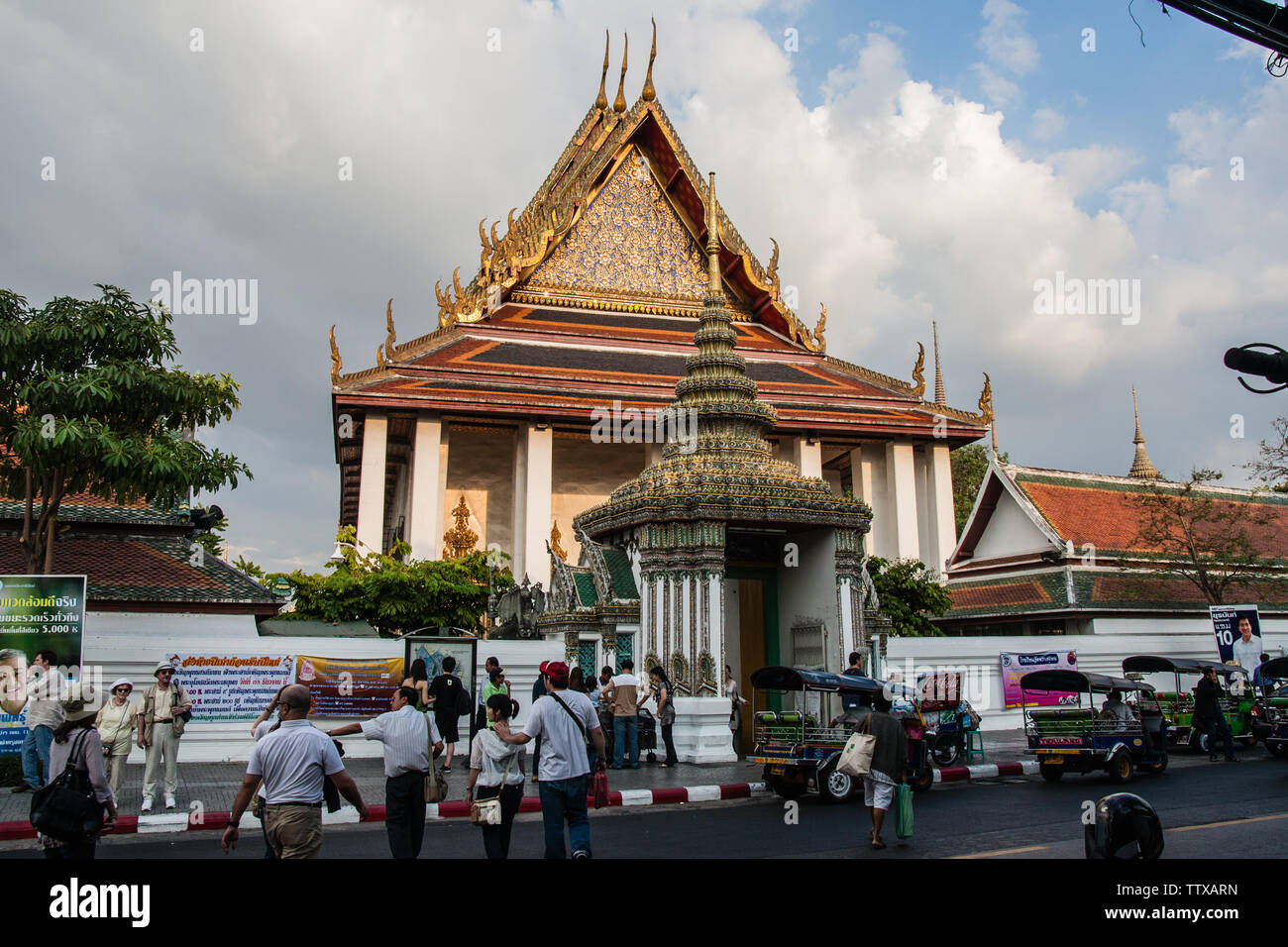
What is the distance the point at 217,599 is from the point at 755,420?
770 centimetres

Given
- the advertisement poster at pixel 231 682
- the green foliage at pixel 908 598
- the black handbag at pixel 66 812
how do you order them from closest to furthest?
the black handbag at pixel 66 812, the advertisement poster at pixel 231 682, the green foliage at pixel 908 598

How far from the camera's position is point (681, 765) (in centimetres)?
1200

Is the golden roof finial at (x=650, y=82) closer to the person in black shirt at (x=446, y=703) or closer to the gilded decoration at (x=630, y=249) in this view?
the gilded decoration at (x=630, y=249)

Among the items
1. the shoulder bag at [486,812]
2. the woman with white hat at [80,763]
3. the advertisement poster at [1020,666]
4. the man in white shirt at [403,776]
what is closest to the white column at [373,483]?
the advertisement poster at [1020,666]

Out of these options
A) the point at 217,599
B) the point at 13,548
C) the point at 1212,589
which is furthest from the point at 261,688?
the point at 1212,589

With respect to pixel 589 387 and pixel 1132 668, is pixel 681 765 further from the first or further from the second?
pixel 589 387

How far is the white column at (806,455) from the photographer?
25.4m

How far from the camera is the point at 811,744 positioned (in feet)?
31.7

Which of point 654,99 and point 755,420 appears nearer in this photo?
point 755,420

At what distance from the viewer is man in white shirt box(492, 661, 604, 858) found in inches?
227

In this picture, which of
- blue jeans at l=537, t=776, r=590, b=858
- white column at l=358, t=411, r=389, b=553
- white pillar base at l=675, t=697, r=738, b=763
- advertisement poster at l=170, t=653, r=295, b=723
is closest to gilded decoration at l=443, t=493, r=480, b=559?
white column at l=358, t=411, r=389, b=553

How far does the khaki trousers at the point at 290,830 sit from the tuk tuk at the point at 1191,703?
1290 centimetres
